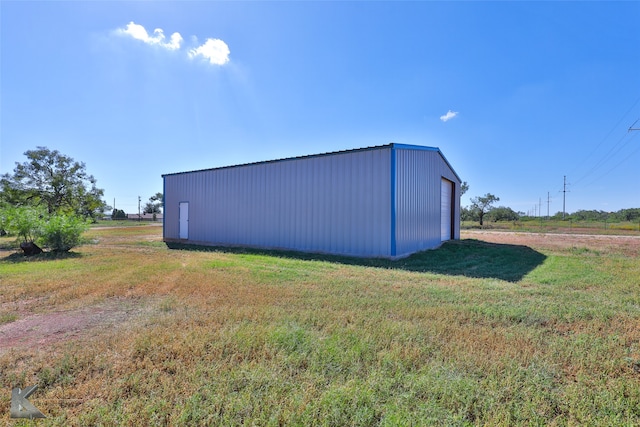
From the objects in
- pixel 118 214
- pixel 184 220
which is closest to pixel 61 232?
pixel 184 220

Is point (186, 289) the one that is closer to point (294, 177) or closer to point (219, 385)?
point (219, 385)

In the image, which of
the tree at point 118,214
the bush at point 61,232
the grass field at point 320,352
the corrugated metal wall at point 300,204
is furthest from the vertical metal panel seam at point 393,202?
the tree at point 118,214

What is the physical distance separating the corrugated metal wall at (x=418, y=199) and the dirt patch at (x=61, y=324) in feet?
25.6

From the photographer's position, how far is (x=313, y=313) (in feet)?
13.7

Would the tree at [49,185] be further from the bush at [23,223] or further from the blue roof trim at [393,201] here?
the blue roof trim at [393,201]

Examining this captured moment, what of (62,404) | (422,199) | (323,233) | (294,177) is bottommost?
(62,404)

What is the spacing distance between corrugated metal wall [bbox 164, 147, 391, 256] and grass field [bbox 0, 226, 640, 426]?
443 centimetres

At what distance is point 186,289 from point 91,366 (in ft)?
9.00

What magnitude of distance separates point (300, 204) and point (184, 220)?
8161mm

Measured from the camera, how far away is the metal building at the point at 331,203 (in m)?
10.1

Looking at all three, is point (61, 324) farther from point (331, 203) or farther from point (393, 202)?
point (393, 202)

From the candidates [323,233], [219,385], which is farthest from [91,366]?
[323,233]

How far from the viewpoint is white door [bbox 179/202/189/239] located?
16.3 m

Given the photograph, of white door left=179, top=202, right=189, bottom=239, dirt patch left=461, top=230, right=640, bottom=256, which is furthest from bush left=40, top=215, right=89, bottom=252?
dirt patch left=461, top=230, right=640, bottom=256
